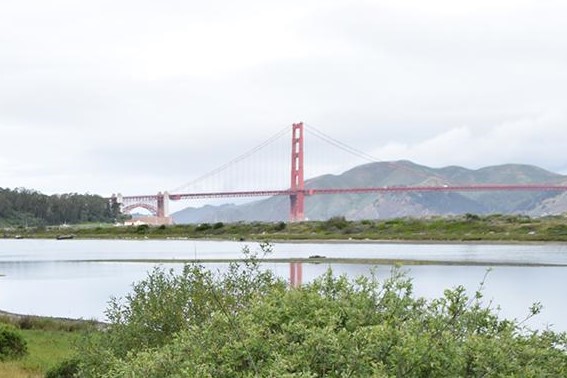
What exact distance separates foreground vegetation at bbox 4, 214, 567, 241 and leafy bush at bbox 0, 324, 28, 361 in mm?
73940

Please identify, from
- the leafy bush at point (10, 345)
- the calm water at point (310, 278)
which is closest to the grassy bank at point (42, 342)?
the leafy bush at point (10, 345)

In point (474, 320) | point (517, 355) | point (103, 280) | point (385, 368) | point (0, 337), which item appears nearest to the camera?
point (385, 368)

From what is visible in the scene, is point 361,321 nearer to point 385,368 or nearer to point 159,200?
point 385,368

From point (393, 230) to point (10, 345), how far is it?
9006 cm

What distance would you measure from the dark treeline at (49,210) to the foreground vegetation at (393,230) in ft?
173

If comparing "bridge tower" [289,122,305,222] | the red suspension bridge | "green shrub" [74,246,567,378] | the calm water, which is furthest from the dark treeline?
→ "green shrub" [74,246,567,378]

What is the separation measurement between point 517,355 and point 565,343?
2.87ft

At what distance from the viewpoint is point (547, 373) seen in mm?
5535

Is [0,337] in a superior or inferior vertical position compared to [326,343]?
inferior

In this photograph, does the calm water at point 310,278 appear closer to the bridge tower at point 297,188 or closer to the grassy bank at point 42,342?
Answer: the grassy bank at point 42,342

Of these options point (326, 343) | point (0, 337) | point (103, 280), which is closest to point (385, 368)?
point (326, 343)

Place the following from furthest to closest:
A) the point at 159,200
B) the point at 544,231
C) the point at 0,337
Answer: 1. the point at 159,200
2. the point at 544,231
3. the point at 0,337

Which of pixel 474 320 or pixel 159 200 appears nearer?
pixel 474 320

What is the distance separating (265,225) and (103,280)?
79863 mm
